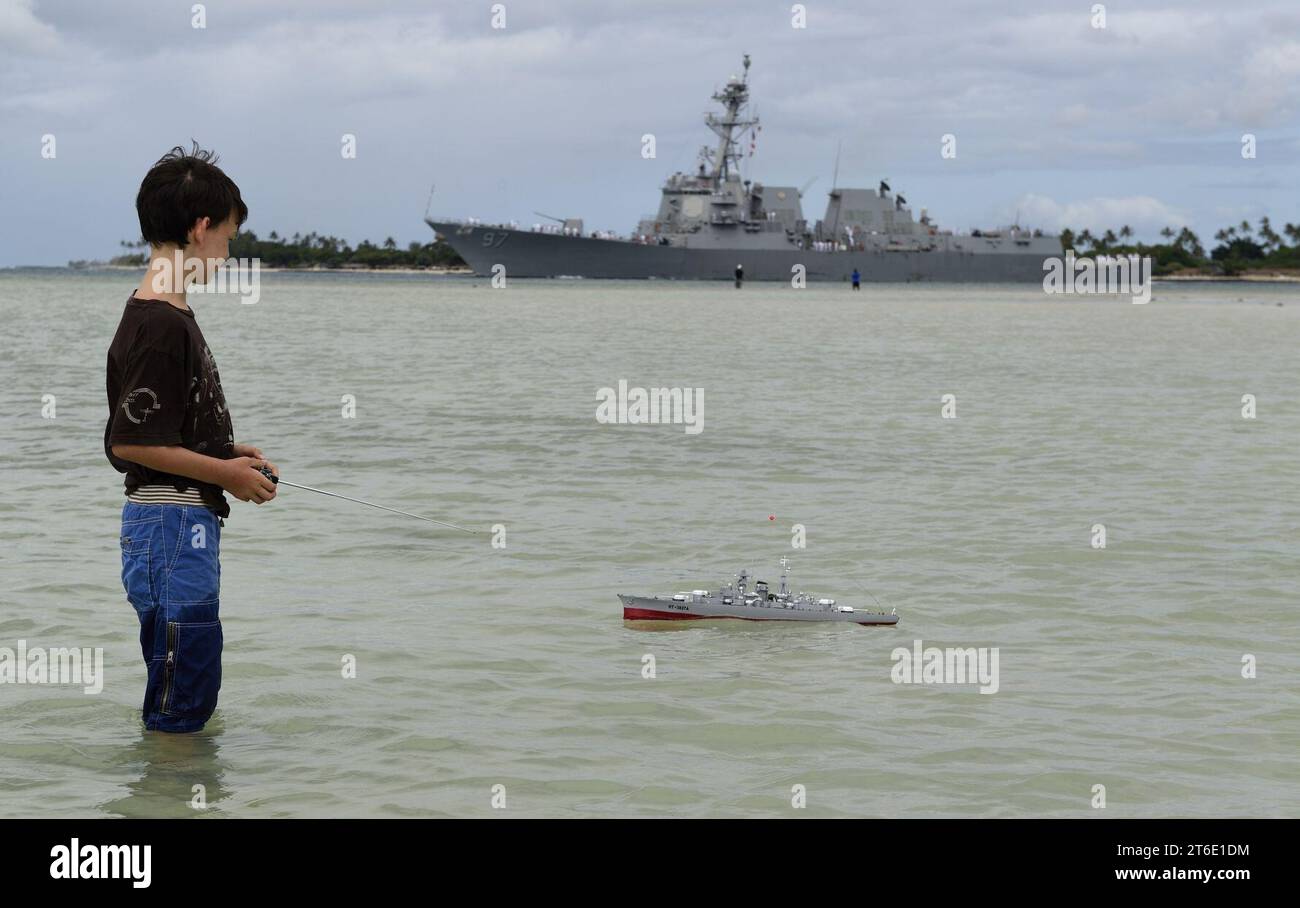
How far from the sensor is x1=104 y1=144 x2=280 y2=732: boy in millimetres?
4684

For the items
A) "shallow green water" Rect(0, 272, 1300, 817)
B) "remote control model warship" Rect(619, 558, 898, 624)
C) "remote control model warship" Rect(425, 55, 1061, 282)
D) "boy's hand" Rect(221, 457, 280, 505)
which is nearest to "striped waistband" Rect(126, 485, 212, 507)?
"boy's hand" Rect(221, 457, 280, 505)

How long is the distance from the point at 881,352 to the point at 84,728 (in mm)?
31343

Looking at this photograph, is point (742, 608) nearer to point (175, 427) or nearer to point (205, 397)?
point (205, 397)

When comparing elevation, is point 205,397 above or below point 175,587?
above

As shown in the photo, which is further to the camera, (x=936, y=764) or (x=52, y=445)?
(x=52, y=445)

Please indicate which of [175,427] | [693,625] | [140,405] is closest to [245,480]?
[175,427]

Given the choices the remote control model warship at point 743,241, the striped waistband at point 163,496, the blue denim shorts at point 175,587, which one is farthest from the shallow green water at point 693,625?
the remote control model warship at point 743,241

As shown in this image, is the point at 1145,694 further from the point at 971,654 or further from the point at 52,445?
the point at 52,445

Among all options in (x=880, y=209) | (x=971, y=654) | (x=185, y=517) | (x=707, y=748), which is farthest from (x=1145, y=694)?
(x=880, y=209)

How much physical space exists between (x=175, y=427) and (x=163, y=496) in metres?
0.28

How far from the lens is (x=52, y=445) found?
53.0 feet

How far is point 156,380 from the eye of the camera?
467 cm

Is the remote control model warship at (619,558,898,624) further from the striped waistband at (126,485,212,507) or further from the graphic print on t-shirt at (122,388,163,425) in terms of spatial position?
the graphic print on t-shirt at (122,388,163,425)

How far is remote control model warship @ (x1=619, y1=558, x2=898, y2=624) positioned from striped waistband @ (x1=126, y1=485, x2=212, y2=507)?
362 cm
